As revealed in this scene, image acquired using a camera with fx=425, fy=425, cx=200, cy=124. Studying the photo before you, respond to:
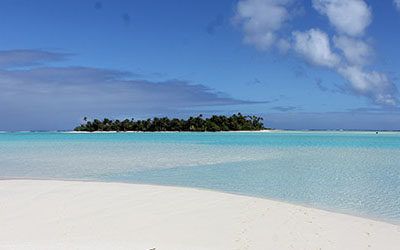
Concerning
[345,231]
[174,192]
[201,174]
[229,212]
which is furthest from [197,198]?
[201,174]

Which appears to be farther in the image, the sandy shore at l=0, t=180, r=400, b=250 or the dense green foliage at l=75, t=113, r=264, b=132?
the dense green foliage at l=75, t=113, r=264, b=132

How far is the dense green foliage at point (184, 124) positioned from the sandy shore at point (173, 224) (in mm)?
118600

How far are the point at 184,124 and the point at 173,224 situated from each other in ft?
408

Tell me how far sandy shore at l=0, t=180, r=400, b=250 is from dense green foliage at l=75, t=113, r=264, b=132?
119 meters

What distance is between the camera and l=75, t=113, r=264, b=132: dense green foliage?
429 ft

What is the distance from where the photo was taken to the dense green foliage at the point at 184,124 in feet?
429

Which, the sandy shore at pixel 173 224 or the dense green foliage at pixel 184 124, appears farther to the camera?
the dense green foliage at pixel 184 124

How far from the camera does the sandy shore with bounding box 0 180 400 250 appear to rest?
6603mm

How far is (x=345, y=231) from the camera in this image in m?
7.48

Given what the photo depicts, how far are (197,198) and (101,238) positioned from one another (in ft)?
14.2

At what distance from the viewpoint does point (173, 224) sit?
7836 mm

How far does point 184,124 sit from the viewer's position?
132m

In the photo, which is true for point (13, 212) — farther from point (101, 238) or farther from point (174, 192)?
point (174, 192)

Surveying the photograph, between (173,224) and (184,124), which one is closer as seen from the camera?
(173,224)
